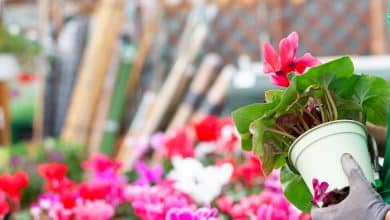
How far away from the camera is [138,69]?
3.12 meters

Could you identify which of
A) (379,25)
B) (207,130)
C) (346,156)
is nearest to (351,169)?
(346,156)

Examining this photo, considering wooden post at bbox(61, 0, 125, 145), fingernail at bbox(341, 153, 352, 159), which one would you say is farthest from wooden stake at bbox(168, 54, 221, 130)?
fingernail at bbox(341, 153, 352, 159)

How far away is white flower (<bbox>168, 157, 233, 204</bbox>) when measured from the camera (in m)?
1.01

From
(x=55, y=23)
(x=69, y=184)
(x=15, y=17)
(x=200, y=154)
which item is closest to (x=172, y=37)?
(x=55, y=23)

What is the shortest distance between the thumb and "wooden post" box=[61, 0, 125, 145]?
2.05m

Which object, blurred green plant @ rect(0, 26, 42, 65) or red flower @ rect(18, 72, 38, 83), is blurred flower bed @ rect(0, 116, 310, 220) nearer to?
blurred green plant @ rect(0, 26, 42, 65)

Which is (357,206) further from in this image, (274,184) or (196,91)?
(196,91)

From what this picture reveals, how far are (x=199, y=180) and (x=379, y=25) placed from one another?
288 centimetres

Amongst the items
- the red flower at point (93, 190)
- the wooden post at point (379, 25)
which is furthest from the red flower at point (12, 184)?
the wooden post at point (379, 25)

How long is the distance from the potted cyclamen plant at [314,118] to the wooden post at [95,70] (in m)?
1.98

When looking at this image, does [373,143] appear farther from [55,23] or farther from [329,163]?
[55,23]

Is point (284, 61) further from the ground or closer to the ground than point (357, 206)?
further from the ground

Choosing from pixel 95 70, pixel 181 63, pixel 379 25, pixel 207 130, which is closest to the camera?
pixel 207 130

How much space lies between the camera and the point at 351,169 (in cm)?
62
